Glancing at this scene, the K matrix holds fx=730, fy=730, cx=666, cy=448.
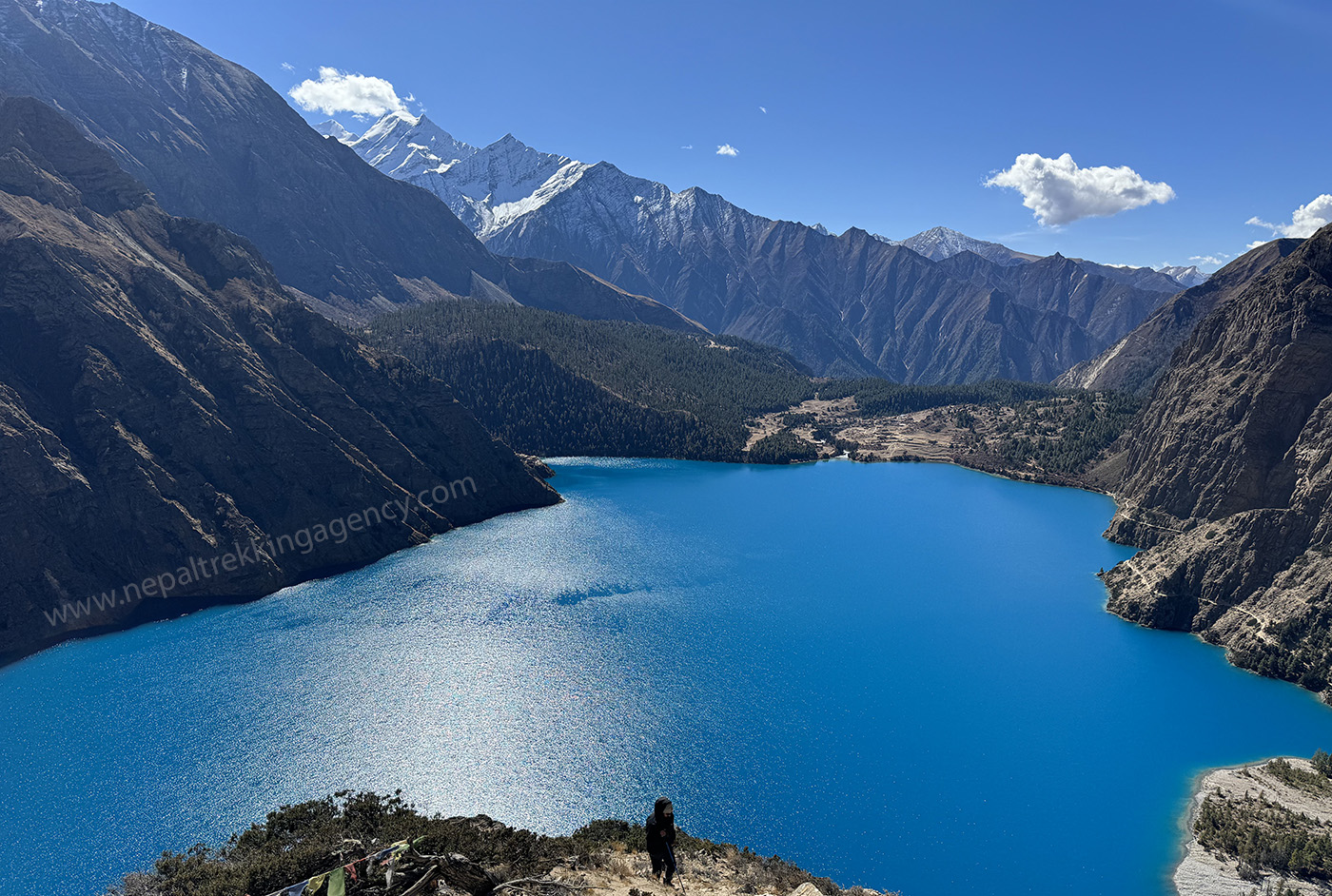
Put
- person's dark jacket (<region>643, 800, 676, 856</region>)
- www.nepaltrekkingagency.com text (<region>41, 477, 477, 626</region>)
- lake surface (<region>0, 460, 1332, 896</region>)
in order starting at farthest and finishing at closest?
www.nepaltrekkingagency.com text (<region>41, 477, 477, 626</region>)
lake surface (<region>0, 460, 1332, 896</region>)
person's dark jacket (<region>643, 800, 676, 856</region>)

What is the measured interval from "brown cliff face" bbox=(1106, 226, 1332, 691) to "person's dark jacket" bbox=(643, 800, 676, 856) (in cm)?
8918

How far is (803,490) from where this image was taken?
634 feet

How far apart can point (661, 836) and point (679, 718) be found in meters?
44.4

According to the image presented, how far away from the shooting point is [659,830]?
29891 millimetres

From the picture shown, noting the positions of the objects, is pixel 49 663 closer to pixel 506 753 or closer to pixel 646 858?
pixel 506 753

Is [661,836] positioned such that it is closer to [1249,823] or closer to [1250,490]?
[1249,823]

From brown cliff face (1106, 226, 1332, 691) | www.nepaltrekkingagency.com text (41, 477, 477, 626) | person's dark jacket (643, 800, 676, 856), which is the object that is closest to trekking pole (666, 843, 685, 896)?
person's dark jacket (643, 800, 676, 856)

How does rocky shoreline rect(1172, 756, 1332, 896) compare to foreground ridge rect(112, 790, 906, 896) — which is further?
rocky shoreline rect(1172, 756, 1332, 896)

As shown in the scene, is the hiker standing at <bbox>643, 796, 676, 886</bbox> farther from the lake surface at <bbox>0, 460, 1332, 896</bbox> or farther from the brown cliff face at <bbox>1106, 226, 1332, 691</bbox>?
the brown cliff face at <bbox>1106, 226, 1332, 691</bbox>

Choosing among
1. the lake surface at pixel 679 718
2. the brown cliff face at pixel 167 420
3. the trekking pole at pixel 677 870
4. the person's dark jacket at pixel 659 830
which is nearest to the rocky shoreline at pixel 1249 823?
the lake surface at pixel 679 718

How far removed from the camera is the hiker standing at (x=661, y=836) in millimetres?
29328

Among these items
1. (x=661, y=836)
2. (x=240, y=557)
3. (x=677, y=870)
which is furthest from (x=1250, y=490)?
(x=240, y=557)

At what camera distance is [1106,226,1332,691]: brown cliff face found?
88562 mm

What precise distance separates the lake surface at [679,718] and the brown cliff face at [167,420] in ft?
36.3
